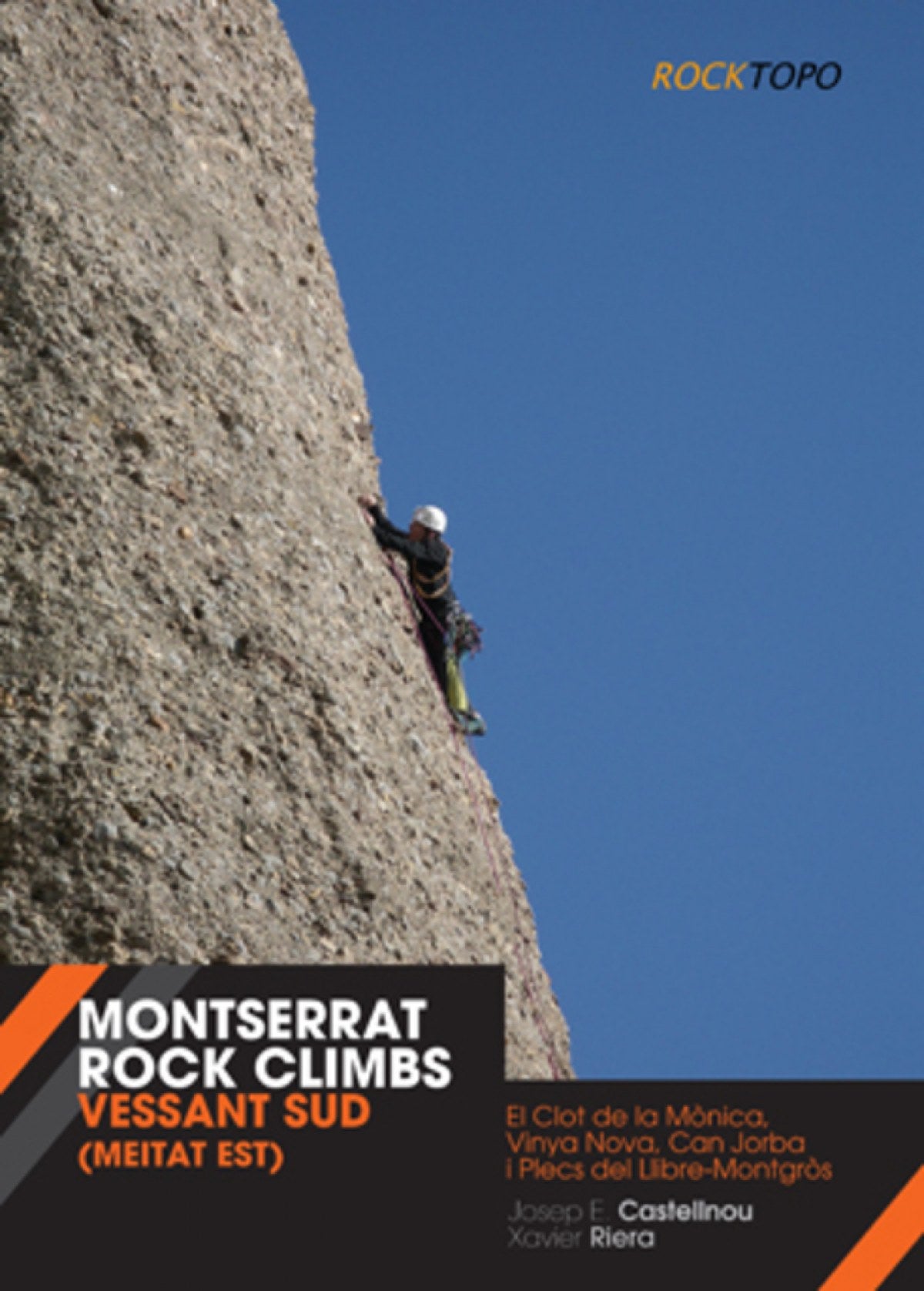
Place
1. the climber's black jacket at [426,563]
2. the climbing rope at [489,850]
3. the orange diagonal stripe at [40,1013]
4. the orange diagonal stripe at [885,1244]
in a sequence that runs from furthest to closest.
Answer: the climber's black jacket at [426,563], the climbing rope at [489,850], the orange diagonal stripe at [885,1244], the orange diagonal stripe at [40,1013]

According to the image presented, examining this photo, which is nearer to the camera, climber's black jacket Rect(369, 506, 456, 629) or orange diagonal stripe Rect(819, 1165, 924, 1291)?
orange diagonal stripe Rect(819, 1165, 924, 1291)

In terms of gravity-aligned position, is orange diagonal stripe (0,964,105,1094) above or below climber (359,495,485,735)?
below

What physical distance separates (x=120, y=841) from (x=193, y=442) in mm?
3878

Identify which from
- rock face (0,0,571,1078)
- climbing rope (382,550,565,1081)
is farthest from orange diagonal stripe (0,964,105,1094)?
climbing rope (382,550,565,1081)

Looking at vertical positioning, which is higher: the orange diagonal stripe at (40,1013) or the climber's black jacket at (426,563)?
the climber's black jacket at (426,563)

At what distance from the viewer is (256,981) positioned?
36.6 ft

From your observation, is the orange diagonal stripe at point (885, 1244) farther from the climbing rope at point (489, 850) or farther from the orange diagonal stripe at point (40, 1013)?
the orange diagonal stripe at point (40, 1013)

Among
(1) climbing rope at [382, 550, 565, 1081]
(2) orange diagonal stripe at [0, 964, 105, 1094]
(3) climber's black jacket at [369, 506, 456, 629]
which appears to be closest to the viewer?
(2) orange diagonal stripe at [0, 964, 105, 1094]

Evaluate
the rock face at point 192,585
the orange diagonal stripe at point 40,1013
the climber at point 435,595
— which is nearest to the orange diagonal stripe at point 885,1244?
the rock face at point 192,585

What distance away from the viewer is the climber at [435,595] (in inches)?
671

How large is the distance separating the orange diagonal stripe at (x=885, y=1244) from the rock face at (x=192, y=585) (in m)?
3.66

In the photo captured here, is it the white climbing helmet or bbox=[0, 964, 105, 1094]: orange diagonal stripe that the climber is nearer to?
the white climbing helmet

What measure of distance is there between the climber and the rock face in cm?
41

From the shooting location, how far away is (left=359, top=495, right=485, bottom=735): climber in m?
17.0
